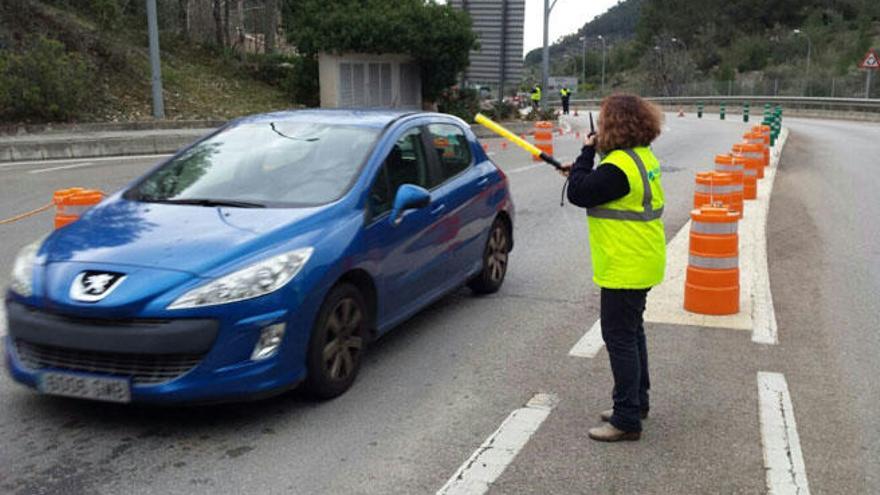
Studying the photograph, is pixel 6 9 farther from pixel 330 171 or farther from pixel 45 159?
pixel 330 171

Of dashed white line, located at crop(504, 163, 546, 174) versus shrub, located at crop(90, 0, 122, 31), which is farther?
shrub, located at crop(90, 0, 122, 31)

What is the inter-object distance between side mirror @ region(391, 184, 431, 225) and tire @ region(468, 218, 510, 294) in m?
1.65

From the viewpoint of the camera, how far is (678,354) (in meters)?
5.90

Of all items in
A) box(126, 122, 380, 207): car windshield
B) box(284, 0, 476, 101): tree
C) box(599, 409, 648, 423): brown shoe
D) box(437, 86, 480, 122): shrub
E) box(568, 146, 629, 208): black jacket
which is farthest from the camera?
box(437, 86, 480, 122): shrub

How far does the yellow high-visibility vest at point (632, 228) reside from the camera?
4.39 metres

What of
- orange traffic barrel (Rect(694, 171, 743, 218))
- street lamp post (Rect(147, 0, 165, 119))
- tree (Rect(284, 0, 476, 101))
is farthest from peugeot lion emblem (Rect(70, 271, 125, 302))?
tree (Rect(284, 0, 476, 101))

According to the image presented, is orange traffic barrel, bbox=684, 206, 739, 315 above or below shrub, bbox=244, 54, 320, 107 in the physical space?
below

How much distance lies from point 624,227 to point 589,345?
6.02 feet

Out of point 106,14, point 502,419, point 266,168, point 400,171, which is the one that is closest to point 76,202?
point 266,168

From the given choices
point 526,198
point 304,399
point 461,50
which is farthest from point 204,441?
point 461,50

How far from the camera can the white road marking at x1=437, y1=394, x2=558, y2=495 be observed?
12.9 ft

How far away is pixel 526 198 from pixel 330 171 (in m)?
8.36

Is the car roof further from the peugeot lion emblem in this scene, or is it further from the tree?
the tree

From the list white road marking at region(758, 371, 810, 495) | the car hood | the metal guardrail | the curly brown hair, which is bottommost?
the metal guardrail
